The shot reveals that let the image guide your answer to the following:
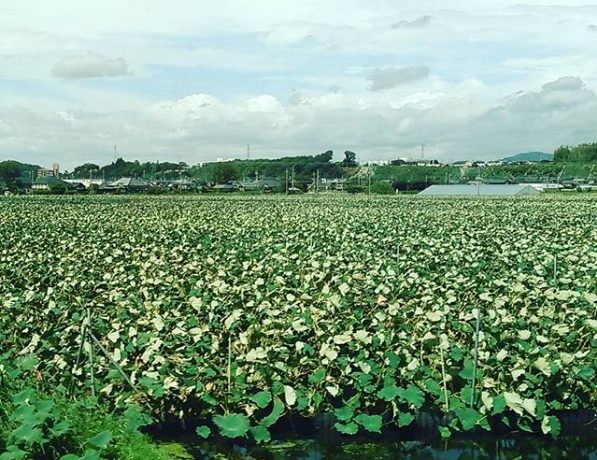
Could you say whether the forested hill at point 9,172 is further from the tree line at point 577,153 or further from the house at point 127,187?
the tree line at point 577,153

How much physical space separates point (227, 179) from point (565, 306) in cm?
11293

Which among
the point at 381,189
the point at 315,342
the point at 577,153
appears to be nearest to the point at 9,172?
the point at 381,189

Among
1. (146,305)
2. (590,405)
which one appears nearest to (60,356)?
(146,305)

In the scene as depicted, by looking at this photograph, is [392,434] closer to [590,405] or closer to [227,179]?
[590,405]

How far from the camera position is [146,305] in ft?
32.3

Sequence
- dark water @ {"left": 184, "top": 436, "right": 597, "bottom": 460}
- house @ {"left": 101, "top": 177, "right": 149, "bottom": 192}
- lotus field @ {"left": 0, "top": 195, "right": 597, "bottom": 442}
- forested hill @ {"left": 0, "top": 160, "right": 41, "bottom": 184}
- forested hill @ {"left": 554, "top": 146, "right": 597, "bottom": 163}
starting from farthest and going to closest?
forested hill @ {"left": 554, "top": 146, "right": 597, "bottom": 163} → forested hill @ {"left": 0, "top": 160, "right": 41, "bottom": 184} → house @ {"left": 101, "top": 177, "right": 149, "bottom": 192} → lotus field @ {"left": 0, "top": 195, "right": 597, "bottom": 442} → dark water @ {"left": 184, "top": 436, "right": 597, "bottom": 460}

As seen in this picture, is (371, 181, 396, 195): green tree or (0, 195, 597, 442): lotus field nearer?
(0, 195, 597, 442): lotus field

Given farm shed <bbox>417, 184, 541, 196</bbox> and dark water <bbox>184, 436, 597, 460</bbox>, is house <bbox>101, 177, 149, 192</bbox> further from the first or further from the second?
dark water <bbox>184, 436, 597, 460</bbox>

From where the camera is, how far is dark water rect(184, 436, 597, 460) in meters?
7.30

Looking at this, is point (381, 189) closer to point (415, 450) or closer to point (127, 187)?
point (127, 187)

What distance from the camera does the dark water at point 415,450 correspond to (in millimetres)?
7305

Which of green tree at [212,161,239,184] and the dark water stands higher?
green tree at [212,161,239,184]

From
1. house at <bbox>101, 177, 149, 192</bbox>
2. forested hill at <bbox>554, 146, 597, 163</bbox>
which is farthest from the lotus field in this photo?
forested hill at <bbox>554, 146, 597, 163</bbox>

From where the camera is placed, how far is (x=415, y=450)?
24.3 feet
